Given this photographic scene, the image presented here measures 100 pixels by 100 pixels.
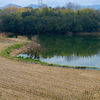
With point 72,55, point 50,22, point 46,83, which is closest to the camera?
point 46,83

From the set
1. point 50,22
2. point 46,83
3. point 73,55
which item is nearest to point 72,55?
point 73,55

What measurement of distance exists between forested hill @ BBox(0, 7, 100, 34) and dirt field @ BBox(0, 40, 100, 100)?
2902 cm

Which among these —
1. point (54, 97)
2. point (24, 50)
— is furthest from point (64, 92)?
point (24, 50)

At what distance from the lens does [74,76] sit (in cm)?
1016

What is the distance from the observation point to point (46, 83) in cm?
891

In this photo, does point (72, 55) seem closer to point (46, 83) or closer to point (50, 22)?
point (46, 83)

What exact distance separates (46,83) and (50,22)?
1320 inches

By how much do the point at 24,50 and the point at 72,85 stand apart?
13353 millimetres

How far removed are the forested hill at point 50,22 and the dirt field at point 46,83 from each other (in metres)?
29.0

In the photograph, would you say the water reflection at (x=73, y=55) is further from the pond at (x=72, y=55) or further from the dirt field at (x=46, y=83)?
the dirt field at (x=46, y=83)

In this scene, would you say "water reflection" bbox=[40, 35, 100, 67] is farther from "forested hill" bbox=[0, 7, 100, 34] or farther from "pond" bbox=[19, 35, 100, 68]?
"forested hill" bbox=[0, 7, 100, 34]

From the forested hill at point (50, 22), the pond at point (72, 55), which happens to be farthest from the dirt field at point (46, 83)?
the forested hill at point (50, 22)

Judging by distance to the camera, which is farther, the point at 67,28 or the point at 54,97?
the point at 67,28

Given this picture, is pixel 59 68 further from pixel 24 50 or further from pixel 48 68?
pixel 24 50
